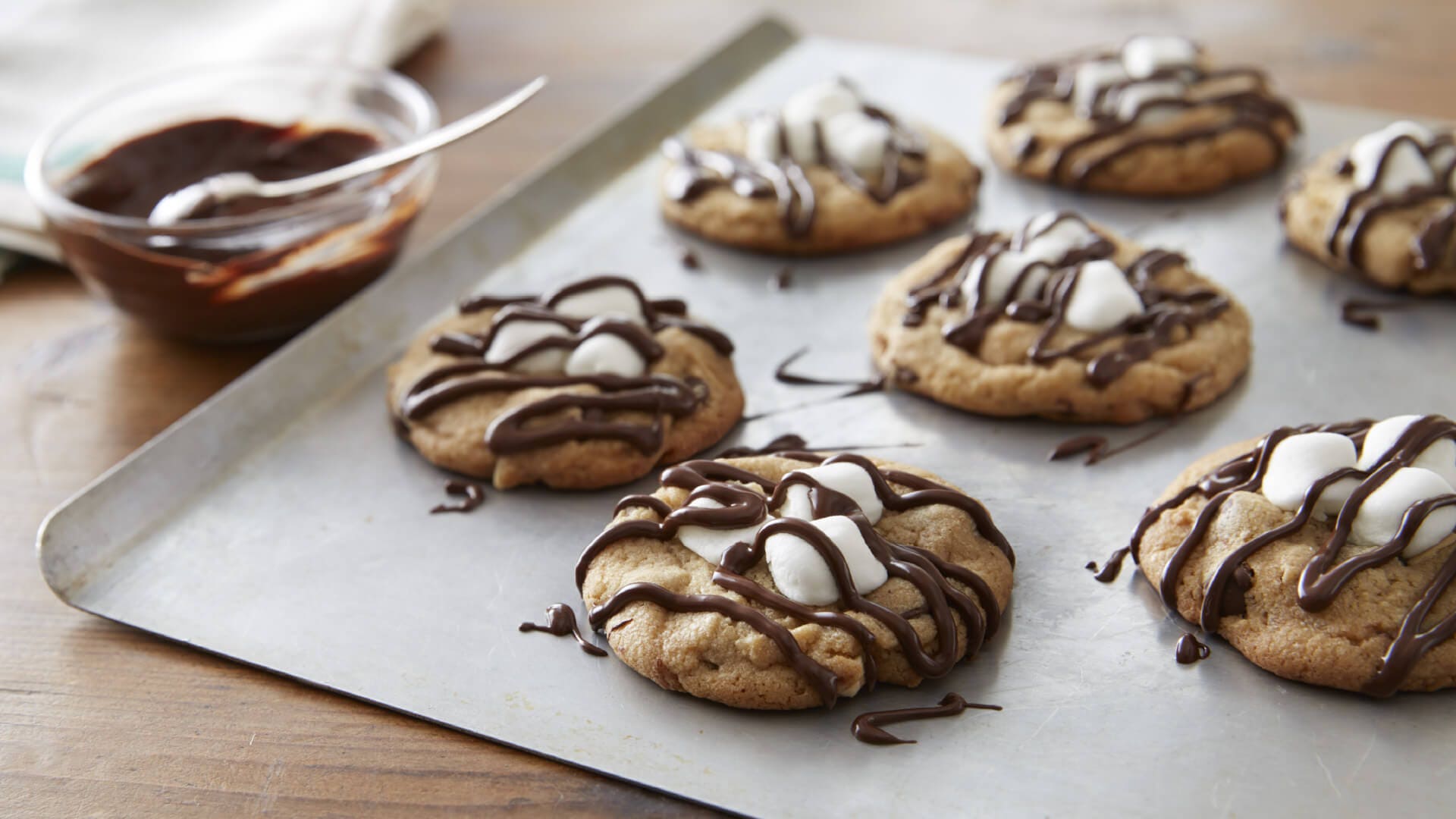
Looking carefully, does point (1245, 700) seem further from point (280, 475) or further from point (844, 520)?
point (280, 475)

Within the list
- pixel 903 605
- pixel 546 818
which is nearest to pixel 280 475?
pixel 546 818

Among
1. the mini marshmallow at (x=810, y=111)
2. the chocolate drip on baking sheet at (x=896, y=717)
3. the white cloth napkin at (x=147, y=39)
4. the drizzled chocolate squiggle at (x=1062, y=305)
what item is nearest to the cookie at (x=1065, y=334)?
the drizzled chocolate squiggle at (x=1062, y=305)

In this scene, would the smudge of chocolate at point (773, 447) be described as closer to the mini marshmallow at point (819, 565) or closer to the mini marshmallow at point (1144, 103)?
the mini marshmallow at point (819, 565)

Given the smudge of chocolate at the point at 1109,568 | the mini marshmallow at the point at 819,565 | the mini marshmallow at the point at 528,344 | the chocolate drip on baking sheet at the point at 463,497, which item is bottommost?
the chocolate drip on baking sheet at the point at 463,497

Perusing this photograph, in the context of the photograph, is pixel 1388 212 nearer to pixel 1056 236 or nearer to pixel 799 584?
pixel 1056 236

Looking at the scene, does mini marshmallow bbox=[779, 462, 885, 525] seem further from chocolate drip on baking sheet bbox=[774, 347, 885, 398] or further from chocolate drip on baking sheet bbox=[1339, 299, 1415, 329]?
chocolate drip on baking sheet bbox=[1339, 299, 1415, 329]

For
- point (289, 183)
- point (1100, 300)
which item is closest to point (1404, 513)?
point (1100, 300)
